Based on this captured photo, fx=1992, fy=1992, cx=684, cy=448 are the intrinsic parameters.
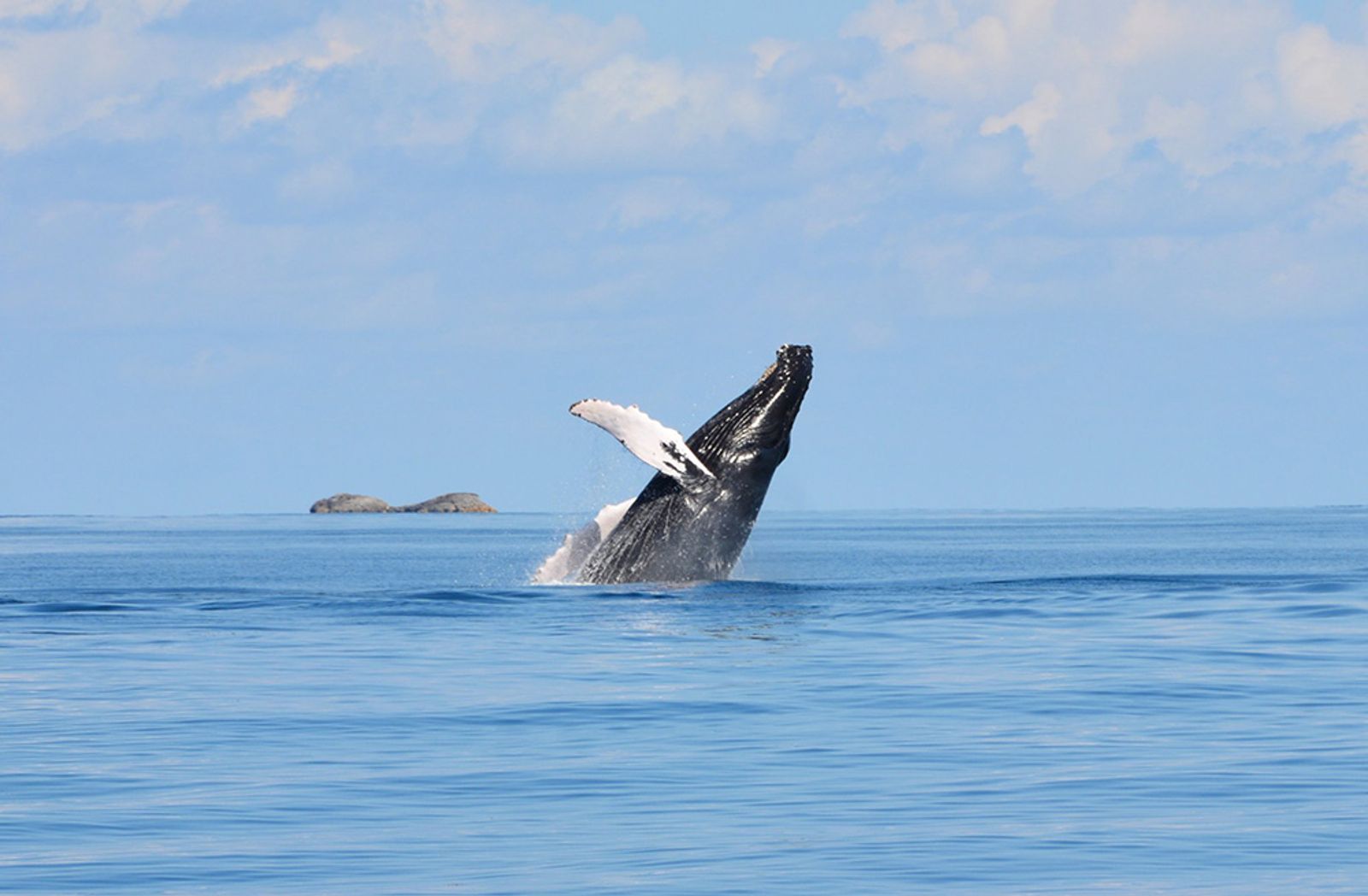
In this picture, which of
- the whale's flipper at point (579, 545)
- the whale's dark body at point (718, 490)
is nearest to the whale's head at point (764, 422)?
the whale's dark body at point (718, 490)

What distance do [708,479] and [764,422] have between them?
0.96 metres

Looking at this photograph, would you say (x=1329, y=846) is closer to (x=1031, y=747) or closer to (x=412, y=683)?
(x=1031, y=747)

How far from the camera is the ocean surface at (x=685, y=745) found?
9.57 metres

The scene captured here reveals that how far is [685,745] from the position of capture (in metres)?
13.2

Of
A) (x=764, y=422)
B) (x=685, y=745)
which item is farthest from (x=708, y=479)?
(x=685, y=745)

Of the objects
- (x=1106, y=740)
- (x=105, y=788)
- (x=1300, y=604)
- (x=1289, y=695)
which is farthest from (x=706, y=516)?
(x=105, y=788)

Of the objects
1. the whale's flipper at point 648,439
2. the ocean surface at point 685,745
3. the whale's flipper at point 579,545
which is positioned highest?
the whale's flipper at point 648,439

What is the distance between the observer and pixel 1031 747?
13.0 metres

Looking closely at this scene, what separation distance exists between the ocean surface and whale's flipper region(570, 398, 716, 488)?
4.87 feet

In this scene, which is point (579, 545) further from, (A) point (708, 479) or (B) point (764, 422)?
(B) point (764, 422)

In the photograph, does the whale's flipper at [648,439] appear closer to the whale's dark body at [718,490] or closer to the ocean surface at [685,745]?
the whale's dark body at [718,490]

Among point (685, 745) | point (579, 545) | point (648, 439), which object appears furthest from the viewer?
point (579, 545)

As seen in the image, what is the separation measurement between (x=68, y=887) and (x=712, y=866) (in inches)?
117

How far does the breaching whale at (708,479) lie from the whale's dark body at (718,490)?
10mm
